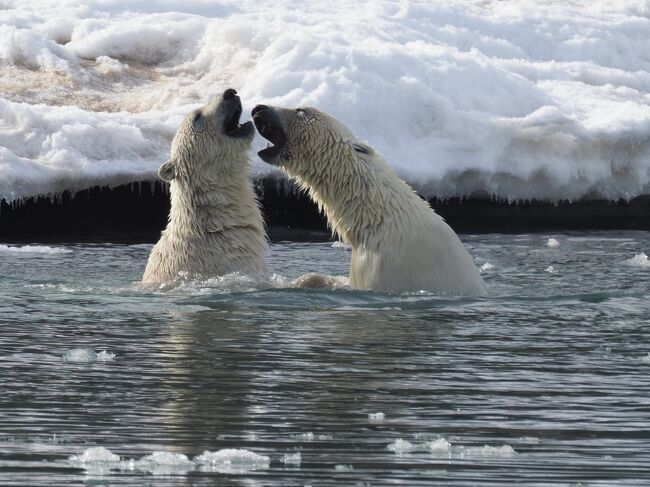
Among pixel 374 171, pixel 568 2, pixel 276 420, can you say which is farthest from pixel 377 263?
pixel 568 2

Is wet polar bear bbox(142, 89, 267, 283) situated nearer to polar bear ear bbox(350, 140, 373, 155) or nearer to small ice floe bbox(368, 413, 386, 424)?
polar bear ear bbox(350, 140, 373, 155)

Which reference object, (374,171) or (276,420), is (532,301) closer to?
(374,171)

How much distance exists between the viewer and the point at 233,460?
4.43 m

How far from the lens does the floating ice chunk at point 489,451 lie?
181 inches

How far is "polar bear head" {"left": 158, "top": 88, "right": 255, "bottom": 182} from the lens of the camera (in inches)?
354

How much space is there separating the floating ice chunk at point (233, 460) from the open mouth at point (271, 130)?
4113 mm

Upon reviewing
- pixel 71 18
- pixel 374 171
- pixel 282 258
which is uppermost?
pixel 71 18

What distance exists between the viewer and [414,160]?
1280cm

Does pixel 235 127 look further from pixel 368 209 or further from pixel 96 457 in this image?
pixel 96 457

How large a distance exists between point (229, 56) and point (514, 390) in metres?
9.26

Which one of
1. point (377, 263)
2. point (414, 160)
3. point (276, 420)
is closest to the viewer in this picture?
point (276, 420)

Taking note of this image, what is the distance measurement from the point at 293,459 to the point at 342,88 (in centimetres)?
905

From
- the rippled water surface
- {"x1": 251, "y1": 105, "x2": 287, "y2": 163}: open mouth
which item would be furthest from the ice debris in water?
{"x1": 251, "y1": 105, "x2": 287, "y2": 163}: open mouth

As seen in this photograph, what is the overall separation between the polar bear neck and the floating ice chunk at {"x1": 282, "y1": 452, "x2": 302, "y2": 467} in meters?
3.57
